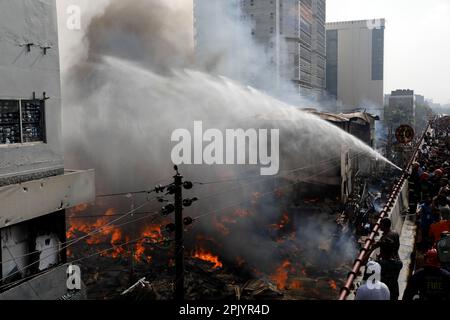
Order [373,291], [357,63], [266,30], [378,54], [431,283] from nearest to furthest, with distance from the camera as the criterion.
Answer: [373,291] → [431,283] → [266,30] → [357,63] → [378,54]

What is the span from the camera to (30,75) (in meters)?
10.6

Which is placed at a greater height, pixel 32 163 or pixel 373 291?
pixel 32 163

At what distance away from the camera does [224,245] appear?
19.7 metres

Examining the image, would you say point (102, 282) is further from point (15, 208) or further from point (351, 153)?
point (351, 153)

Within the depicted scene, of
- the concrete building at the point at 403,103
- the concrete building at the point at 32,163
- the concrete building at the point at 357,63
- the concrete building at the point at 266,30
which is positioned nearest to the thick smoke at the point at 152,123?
the concrete building at the point at 32,163

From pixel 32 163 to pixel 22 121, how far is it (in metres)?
1.08

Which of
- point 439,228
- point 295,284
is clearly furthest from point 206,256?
point 439,228

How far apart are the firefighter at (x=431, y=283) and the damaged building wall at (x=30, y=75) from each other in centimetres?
882

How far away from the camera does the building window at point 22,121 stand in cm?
1003

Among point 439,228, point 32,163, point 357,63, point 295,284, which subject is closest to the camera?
point 439,228

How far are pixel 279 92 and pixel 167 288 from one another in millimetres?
50460

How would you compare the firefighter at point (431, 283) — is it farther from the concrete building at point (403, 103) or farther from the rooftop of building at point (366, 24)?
the rooftop of building at point (366, 24)

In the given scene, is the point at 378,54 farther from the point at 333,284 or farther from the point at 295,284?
the point at 295,284

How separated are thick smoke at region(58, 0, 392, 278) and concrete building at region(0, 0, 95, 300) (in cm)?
933
